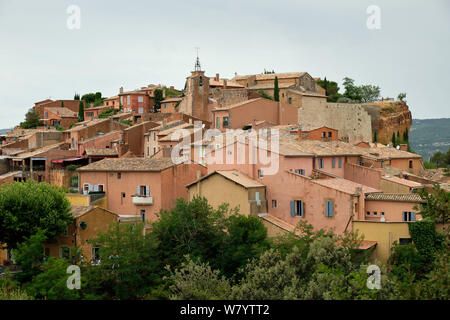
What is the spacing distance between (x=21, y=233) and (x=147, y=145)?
800 inches

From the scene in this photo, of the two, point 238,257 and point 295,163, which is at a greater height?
point 295,163

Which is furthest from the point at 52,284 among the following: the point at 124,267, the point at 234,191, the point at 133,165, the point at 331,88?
the point at 331,88

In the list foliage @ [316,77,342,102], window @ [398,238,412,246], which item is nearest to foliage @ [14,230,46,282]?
window @ [398,238,412,246]

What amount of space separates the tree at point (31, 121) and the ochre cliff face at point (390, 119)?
1557 inches

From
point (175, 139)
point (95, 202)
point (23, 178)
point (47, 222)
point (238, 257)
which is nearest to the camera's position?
point (238, 257)

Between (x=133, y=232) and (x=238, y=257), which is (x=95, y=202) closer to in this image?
(x=133, y=232)

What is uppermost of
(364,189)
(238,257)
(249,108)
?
(249,108)

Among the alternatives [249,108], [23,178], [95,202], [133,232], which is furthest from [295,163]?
[23,178]

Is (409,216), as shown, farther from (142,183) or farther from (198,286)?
(142,183)

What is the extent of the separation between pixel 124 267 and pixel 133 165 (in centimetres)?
1312

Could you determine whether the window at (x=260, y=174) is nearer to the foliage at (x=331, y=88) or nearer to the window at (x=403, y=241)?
the window at (x=403, y=241)

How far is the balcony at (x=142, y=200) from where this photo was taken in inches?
1500

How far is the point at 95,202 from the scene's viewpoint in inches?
1517
